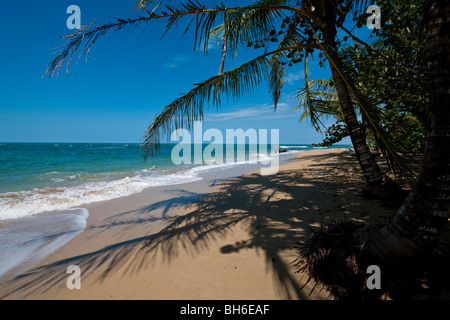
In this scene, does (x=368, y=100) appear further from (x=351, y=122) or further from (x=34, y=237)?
(x=34, y=237)

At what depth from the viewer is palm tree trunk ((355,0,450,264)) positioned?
4.67ft

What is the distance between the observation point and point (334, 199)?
170 inches

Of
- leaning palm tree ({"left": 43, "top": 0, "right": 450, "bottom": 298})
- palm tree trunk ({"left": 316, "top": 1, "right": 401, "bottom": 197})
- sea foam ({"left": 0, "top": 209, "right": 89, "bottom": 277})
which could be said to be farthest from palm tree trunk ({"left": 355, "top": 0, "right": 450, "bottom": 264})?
sea foam ({"left": 0, "top": 209, "right": 89, "bottom": 277})

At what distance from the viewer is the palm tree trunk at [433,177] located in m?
1.42

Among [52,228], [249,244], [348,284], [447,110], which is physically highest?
[447,110]

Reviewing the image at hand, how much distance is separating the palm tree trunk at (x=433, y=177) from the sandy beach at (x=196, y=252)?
2.92ft

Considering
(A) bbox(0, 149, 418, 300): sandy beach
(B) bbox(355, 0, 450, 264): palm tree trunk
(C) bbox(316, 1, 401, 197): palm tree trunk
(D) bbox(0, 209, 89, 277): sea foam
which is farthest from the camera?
(C) bbox(316, 1, 401, 197): palm tree trunk

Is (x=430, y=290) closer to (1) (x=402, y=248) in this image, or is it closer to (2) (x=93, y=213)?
(1) (x=402, y=248)

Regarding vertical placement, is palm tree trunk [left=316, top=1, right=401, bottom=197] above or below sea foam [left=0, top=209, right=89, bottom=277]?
above

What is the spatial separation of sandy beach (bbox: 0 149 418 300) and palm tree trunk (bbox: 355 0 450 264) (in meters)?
0.89

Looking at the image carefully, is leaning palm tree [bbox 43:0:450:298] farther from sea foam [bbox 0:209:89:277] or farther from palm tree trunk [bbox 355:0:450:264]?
sea foam [bbox 0:209:89:277]

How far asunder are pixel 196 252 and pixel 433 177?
8.92ft
